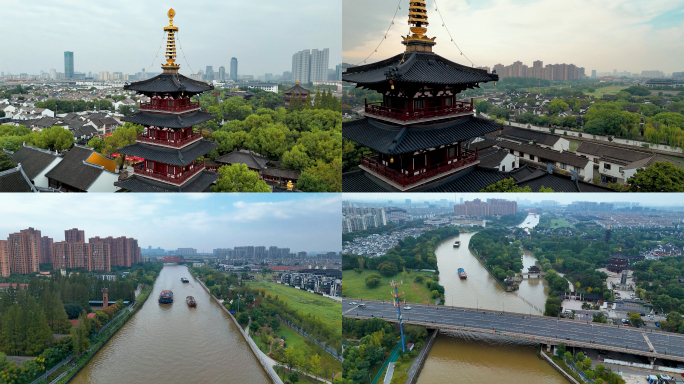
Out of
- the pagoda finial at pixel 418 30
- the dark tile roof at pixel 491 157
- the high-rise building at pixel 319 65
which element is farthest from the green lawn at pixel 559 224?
the high-rise building at pixel 319 65

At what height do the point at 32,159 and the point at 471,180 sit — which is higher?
the point at 32,159

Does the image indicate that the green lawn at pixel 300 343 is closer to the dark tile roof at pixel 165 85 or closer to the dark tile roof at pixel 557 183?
the dark tile roof at pixel 165 85

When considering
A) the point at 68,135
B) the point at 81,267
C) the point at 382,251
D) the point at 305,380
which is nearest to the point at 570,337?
the point at 382,251

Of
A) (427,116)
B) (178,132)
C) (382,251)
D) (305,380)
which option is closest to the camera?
(305,380)

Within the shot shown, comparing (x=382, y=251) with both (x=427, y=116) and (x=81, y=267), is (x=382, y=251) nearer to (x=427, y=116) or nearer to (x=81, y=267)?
(x=427, y=116)

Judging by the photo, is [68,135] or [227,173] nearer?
[227,173]

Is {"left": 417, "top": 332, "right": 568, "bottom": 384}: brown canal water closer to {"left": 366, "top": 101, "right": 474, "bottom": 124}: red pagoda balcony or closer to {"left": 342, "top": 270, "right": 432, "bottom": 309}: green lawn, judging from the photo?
{"left": 342, "top": 270, "right": 432, "bottom": 309}: green lawn

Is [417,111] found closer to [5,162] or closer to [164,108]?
[164,108]

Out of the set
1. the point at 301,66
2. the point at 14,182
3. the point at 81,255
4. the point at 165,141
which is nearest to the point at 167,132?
the point at 165,141
